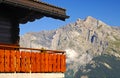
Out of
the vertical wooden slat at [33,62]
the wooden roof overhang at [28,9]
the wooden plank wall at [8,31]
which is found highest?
the wooden roof overhang at [28,9]

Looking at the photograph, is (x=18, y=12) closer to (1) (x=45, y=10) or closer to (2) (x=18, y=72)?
(1) (x=45, y=10)

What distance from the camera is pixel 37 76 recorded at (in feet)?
53.6

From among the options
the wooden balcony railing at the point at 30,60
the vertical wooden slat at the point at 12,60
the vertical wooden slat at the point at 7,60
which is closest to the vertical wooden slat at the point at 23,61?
the wooden balcony railing at the point at 30,60

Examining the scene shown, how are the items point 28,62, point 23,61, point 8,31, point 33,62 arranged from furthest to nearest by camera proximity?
point 8,31 → point 33,62 → point 28,62 → point 23,61

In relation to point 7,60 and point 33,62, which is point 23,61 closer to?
point 33,62

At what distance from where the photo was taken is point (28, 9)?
17406 mm

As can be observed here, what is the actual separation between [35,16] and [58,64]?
4840 mm

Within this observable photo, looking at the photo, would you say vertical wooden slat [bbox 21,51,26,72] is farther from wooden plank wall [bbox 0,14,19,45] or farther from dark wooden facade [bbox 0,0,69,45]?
wooden plank wall [bbox 0,14,19,45]

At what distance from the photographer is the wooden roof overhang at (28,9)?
16.7 meters

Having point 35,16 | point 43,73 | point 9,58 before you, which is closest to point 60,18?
point 35,16

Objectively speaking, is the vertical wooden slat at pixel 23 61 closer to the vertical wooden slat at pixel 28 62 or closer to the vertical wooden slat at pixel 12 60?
the vertical wooden slat at pixel 28 62

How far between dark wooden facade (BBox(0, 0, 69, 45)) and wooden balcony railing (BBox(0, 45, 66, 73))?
2.53m

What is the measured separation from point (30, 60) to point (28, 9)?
10.5ft

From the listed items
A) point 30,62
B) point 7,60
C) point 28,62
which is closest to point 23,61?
point 28,62
